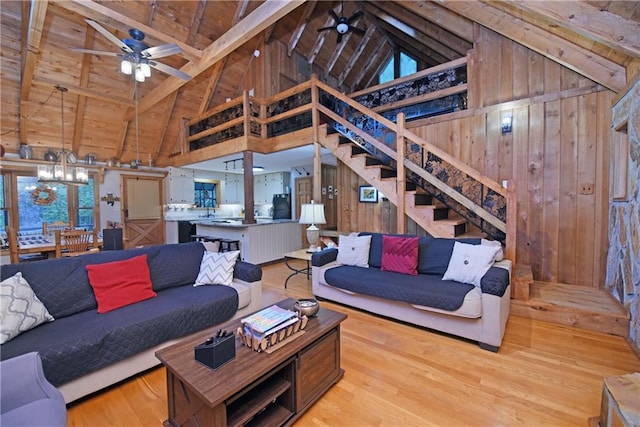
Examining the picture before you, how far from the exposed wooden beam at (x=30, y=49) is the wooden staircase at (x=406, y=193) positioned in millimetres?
3884

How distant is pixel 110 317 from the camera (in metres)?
1.98

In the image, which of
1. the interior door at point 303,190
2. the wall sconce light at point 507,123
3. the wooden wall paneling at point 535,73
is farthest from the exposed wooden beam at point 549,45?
the interior door at point 303,190

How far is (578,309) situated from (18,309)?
15.0 ft

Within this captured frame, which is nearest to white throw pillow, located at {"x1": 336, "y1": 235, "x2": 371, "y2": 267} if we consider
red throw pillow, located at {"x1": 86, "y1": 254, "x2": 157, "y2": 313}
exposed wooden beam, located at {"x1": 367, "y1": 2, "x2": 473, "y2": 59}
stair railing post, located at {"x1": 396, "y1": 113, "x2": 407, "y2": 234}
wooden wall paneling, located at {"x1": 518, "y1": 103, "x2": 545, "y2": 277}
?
stair railing post, located at {"x1": 396, "y1": 113, "x2": 407, "y2": 234}

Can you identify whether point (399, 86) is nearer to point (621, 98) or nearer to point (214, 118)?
point (621, 98)

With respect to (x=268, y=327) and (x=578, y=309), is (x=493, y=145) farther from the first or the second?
(x=268, y=327)

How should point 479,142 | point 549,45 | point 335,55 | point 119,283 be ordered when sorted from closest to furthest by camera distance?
point 119,283 → point 549,45 → point 479,142 → point 335,55

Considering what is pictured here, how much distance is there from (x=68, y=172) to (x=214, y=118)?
309cm

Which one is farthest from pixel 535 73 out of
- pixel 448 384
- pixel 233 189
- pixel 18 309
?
pixel 233 189

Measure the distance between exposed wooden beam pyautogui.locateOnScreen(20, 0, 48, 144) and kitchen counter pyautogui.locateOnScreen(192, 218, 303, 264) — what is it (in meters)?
3.61

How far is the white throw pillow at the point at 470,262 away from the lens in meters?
2.61

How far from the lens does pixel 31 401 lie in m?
1.15

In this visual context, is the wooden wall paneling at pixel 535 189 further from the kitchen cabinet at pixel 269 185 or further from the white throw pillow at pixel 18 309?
the kitchen cabinet at pixel 269 185

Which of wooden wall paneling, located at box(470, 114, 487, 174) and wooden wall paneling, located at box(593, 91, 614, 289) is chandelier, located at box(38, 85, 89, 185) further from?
wooden wall paneling, located at box(593, 91, 614, 289)
